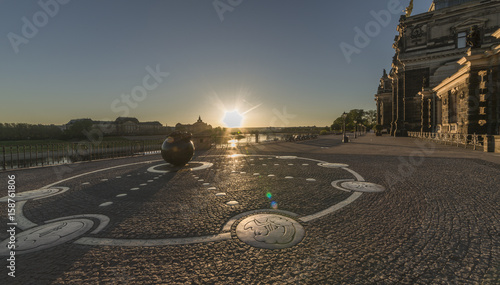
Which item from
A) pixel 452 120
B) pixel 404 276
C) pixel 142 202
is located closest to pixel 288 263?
pixel 404 276

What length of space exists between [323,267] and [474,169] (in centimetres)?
Result: 956

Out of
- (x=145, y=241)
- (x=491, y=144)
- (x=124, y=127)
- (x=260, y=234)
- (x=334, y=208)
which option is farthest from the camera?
(x=124, y=127)

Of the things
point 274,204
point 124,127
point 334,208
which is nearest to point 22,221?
point 274,204

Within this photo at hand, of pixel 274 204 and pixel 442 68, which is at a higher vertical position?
pixel 442 68

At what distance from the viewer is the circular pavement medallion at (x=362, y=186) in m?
5.60

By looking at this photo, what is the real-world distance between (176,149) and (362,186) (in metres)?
7.40

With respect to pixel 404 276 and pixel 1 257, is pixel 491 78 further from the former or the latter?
pixel 1 257

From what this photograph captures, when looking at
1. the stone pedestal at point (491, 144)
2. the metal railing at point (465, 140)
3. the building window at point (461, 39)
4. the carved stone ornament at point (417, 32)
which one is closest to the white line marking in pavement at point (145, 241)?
the stone pedestal at point (491, 144)

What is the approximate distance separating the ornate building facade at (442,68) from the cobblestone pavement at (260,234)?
19.5 m

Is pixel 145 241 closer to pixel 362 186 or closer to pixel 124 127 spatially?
pixel 362 186

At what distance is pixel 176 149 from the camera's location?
9.16m

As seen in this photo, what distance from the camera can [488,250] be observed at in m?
2.70

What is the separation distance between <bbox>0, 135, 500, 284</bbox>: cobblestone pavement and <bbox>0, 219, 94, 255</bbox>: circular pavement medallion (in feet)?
0.06

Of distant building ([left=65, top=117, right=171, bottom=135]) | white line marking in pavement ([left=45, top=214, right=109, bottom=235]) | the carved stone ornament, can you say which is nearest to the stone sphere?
white line marking in pavement ([left=45, top=214, right=109, bottom=235])
